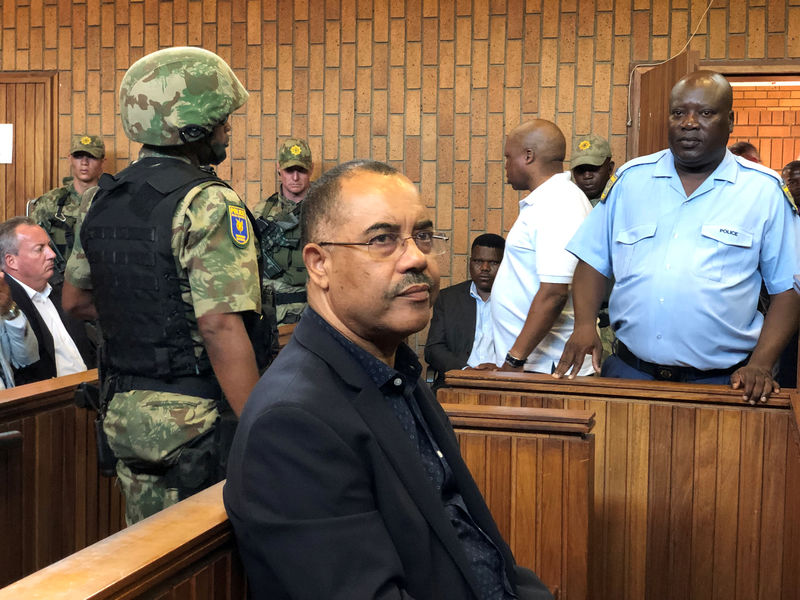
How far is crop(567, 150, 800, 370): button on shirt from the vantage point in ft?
9.16

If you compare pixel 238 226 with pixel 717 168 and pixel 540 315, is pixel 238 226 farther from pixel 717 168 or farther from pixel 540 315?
pixel 717 168

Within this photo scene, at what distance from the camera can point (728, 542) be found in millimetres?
2664

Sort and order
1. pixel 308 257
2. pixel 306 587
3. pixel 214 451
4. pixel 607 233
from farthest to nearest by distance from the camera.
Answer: pixel 607 233, pixel 214 451, pixel 308 257, pixel 306 587

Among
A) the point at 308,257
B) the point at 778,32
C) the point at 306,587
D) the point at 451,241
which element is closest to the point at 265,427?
the point at 306,587

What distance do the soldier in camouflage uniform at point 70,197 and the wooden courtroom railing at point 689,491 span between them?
458 centimetres

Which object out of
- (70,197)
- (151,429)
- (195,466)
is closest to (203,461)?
(195,466)

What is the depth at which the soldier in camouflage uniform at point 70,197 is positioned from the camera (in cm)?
633

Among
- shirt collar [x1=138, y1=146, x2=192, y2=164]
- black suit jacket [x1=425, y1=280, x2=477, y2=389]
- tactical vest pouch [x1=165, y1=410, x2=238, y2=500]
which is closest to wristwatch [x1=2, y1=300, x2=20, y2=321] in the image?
shirt collar [x1=138, y1=146, x2=192, y2=164]

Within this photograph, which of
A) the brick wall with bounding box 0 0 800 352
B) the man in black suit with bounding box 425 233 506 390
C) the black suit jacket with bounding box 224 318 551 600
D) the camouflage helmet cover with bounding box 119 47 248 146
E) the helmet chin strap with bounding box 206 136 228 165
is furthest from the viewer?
the brick wall with bounding box 0 0 800 352

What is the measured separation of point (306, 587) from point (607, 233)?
209 centimetres

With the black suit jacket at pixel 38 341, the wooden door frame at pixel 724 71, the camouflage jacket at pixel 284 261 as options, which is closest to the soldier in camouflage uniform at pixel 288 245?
the camouflage jacket at pixel 284 261

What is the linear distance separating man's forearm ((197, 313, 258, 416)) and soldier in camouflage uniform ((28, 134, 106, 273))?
4631 millimetres

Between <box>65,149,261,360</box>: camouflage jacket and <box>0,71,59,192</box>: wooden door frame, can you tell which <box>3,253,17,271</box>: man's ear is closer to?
<box>65,149,261,360</box>: camouflage jacket

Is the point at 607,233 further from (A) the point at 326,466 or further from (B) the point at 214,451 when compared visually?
(A) the point at 326,466
